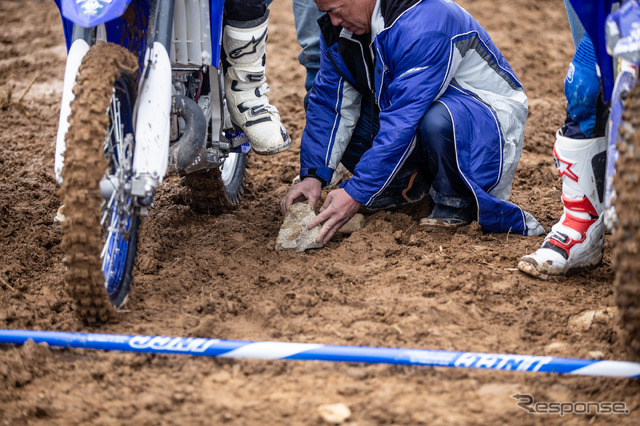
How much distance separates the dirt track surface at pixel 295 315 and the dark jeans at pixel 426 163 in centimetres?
13

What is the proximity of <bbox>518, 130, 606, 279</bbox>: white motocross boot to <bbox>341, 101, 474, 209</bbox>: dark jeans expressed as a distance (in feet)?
1.72

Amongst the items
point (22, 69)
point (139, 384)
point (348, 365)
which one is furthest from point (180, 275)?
point (22, 69)

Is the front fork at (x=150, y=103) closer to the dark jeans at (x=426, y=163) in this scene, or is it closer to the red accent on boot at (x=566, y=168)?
the dark jeans at (x=426, y=163)

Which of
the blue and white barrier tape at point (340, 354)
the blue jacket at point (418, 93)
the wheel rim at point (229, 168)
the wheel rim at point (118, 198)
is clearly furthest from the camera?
the wheel rim at point (229, 168)

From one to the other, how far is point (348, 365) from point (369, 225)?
1.19 meters

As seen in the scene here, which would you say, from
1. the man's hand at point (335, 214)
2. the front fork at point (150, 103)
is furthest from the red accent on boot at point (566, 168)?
the front fork at point (150, 103)

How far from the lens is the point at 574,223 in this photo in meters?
2.73

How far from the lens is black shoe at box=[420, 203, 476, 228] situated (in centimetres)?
322

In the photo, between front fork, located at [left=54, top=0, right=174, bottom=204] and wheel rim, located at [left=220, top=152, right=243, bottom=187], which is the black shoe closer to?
wheel rim, located at [left=220, top=152, right=243, bottom=187]

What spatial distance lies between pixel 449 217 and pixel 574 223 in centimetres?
65

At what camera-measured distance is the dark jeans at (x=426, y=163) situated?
3.04 m

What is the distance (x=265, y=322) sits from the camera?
239 cm

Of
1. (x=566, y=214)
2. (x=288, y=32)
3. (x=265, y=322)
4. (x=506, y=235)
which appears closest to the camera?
(x=265, y=322)

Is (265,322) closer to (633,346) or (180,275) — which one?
(180,275)
